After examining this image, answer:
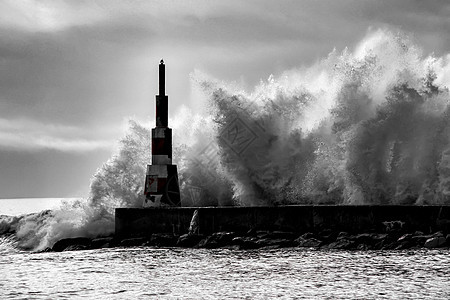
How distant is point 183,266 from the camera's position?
9.44 meters

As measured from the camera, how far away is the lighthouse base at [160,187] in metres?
14.3

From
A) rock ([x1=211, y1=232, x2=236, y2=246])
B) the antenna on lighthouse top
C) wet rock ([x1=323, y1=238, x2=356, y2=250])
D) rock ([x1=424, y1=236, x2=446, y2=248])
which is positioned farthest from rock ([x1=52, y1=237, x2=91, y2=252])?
rock ([x1=424, y1=236, x2=446, y2=248])

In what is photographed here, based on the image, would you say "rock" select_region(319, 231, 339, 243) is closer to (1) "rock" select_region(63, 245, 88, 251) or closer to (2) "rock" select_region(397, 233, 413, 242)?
(2) "rock" select_region(397, 233, 413, 242)

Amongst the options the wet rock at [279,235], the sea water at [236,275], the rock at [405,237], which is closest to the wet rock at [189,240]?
the sea water at [236,275]

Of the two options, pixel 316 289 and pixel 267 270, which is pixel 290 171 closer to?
pixel 267 270

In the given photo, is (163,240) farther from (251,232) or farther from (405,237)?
(405,237)

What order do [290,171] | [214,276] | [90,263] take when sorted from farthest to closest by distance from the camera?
[290,171]
[90,263]
[214,276]

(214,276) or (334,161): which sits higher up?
(334,161)

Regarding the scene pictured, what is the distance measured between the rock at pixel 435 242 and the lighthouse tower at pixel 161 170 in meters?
5.72

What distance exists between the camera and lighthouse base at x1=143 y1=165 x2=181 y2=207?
14.3 m

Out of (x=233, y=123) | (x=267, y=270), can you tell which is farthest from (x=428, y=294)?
(x=233, y=123)

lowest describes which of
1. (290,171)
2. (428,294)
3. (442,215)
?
(428,294)

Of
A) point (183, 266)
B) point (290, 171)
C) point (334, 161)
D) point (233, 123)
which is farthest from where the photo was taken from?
point (233, 123)

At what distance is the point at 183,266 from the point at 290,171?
17.3 ft
